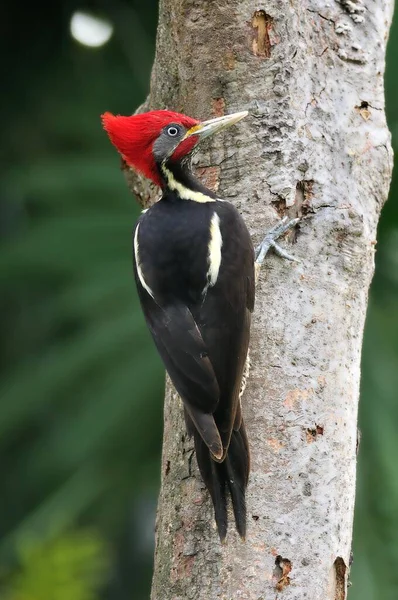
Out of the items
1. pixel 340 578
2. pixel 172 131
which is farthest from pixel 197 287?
pixel 340 578

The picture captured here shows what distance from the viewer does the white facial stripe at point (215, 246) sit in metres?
3.08

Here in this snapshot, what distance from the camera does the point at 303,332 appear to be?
9.70 ft

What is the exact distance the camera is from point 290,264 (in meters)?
3.05

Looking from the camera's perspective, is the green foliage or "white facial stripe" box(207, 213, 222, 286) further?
the green foliage

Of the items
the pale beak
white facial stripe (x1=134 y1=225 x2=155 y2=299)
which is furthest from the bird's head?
white facial stripe (x1=134 y1=225 x2=155 y2=299)

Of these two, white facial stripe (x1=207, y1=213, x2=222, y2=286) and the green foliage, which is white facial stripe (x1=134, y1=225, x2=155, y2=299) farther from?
the green foliage

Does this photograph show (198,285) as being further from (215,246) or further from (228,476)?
(228,476)

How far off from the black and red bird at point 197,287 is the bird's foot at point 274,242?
0.12ft

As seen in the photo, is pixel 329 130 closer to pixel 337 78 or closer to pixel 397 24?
pixel 337 78

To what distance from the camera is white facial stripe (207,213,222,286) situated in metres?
3.08

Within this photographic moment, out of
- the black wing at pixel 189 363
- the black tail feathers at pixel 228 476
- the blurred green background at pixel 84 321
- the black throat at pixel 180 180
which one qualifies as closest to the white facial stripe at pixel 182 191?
the black throat at pixel 180 180

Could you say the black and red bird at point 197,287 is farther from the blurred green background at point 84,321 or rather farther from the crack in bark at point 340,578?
the blurred green background at point 84,321

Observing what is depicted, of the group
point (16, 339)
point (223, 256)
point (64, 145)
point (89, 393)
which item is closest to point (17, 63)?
point (64, 145)

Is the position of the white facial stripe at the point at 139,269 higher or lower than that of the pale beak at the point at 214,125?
lower
